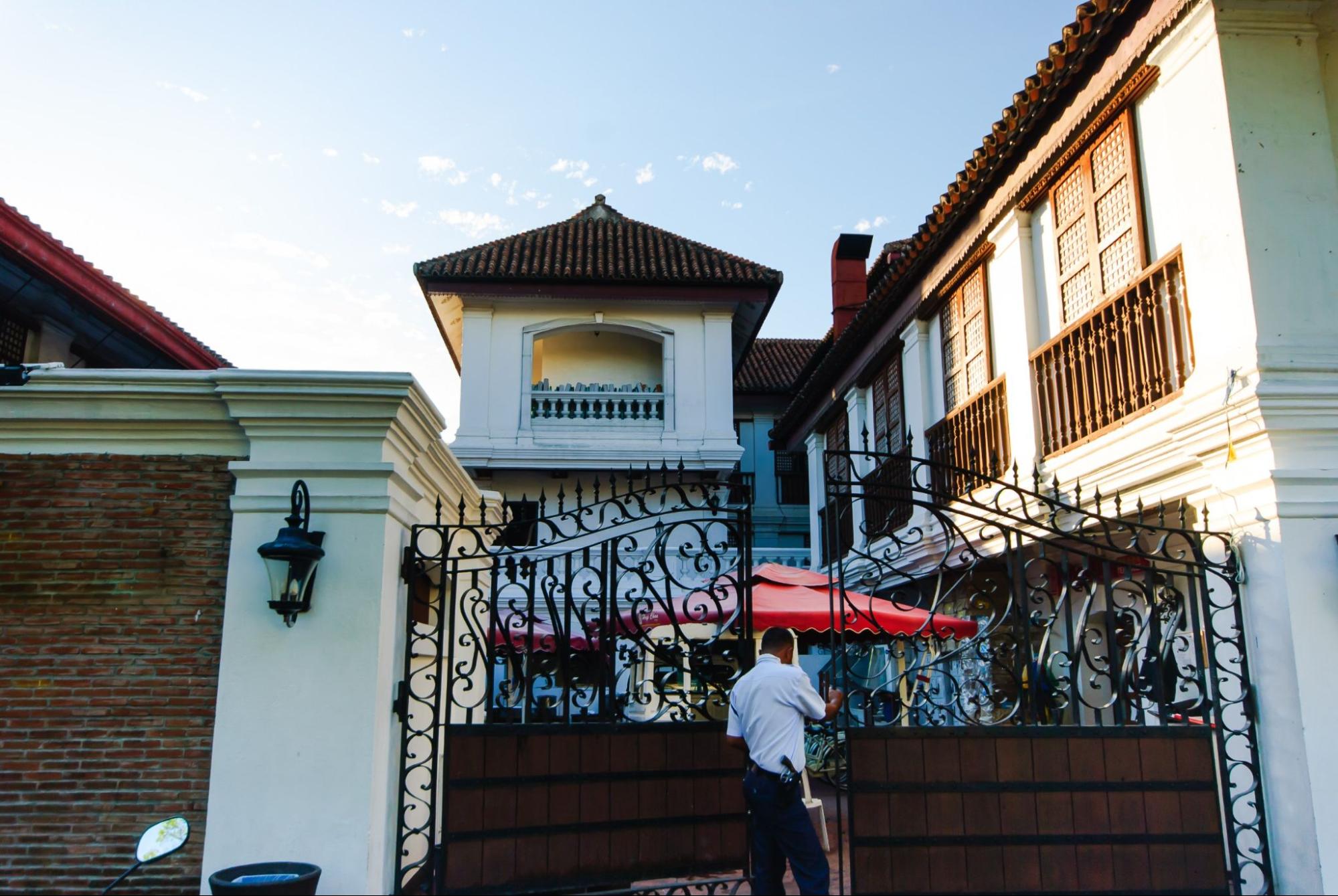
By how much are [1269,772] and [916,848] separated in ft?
5.73

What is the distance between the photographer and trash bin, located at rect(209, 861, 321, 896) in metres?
4.06

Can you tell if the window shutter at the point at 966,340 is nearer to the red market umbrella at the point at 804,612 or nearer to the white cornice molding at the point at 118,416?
the red market umbrella at the point at 804,612

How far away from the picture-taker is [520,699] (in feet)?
17.5

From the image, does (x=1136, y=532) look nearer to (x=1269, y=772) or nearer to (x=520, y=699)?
(x=1269, y=772)

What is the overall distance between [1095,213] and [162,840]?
7.05 metres

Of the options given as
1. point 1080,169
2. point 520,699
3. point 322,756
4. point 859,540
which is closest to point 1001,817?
point 520,699

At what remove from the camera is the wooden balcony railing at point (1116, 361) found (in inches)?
246

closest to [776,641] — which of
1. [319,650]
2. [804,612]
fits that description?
[319,650]

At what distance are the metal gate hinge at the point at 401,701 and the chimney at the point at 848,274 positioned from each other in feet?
43.1

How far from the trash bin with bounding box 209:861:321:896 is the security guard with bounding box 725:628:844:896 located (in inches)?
80.4

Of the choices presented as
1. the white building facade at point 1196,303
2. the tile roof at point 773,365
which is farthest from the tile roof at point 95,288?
the tile roof at point 773,365

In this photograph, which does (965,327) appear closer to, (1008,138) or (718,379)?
(1008,138)

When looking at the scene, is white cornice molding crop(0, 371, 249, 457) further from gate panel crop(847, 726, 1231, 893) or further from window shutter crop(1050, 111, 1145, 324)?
window shutter crop(1050, 111, 1145, 324)

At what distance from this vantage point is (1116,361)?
6.99 metres
